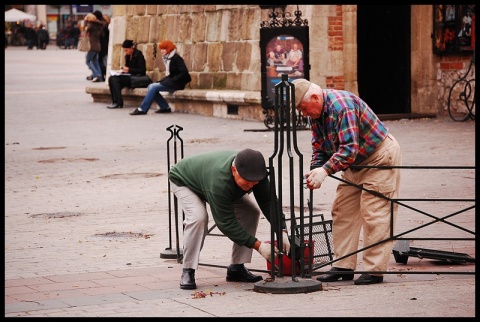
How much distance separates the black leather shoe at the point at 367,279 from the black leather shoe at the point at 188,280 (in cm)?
111

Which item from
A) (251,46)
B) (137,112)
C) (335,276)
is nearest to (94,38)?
(137,112)

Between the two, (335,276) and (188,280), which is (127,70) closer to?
(335,276)

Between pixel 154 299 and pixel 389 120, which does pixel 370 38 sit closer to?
pixel 389 120

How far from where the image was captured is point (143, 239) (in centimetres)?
973

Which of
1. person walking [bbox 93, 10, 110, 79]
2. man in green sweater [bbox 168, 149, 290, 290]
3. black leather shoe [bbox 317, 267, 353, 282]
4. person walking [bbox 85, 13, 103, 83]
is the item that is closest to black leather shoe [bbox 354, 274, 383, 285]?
black leather shoe [bbox 317, 267, 353, 282]

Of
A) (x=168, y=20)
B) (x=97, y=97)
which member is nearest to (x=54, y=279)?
(x=168, y=20)

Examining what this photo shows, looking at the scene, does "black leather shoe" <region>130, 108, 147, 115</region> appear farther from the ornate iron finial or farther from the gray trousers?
the gray trousers

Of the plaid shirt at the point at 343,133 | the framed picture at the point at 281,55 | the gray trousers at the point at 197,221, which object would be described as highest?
the framed picture at the point at 281,55

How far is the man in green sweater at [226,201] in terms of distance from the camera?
7238 millimetres

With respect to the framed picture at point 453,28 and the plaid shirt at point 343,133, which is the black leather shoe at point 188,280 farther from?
the framed picture at point 453,28

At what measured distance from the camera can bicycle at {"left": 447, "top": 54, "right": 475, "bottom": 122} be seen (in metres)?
19.0

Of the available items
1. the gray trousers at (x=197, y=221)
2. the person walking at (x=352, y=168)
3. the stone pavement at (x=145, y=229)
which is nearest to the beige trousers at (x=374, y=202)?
the person walking at (x=352, y=168)

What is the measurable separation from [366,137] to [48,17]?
259 feet

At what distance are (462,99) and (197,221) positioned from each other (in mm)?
12513
